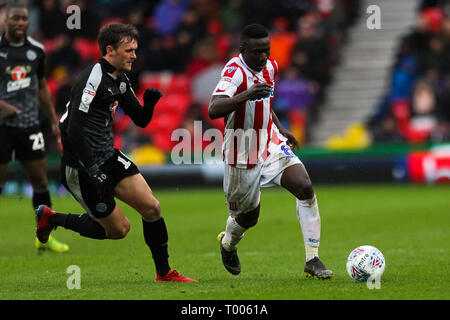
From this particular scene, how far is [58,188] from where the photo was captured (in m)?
20.0

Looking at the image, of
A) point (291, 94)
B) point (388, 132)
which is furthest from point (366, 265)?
point (291, 94)

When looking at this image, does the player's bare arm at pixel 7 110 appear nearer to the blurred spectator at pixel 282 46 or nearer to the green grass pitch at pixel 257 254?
the green grass pitch at pixel 257 254

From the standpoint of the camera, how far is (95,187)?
7.94 m

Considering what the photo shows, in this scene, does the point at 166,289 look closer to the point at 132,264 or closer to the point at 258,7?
the point at 132,264

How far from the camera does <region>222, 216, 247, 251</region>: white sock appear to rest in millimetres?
8609

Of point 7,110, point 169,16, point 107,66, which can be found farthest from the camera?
point 169,16

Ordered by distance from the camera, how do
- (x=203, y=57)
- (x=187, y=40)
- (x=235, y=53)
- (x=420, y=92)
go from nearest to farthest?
(x=420, y=92) → (x=235, y=53) → (x=203, y=57) → (x=187, y=40)

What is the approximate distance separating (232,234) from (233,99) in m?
1.74

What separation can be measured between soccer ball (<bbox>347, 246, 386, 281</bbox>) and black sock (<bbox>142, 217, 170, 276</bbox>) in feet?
5.58

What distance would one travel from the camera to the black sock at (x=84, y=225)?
815 centimetres

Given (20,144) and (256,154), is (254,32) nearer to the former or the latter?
(256,154)

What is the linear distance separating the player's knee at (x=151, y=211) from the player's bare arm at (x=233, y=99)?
101cm
